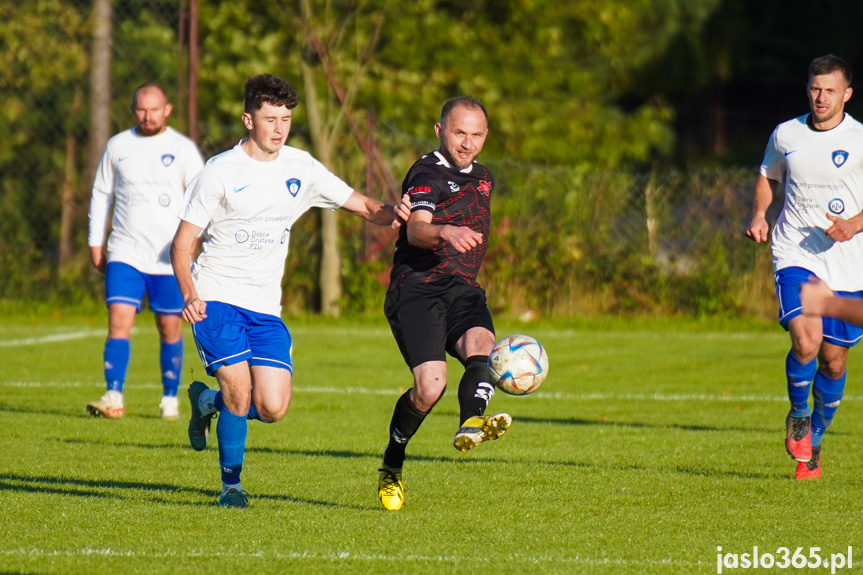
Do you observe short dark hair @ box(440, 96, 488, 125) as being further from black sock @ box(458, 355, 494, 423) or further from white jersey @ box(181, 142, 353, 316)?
black sock @ box(458, 355, 494, 423)

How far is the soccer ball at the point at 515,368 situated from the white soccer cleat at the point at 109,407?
430 cm

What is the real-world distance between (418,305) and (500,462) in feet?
5.84

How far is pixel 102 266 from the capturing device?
953cm

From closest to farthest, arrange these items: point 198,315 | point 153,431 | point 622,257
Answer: point 198,315
point 153,431
point 622,257

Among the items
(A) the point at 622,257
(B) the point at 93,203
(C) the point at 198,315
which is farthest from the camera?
(A) the point at 622,257

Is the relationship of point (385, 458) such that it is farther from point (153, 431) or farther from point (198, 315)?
point (153, 431)

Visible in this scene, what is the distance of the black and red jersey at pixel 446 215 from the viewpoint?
235 inches

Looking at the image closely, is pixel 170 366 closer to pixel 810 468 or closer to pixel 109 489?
pixel 109 489

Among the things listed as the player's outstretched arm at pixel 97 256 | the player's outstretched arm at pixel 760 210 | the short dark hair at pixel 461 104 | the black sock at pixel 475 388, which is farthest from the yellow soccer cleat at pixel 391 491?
the player's outstretched arm at pixel 97 256

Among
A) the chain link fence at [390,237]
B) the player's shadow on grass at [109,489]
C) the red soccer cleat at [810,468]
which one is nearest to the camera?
the player's shadow on grass at [109,489]

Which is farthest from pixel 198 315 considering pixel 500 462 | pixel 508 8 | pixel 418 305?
pixel 508 8

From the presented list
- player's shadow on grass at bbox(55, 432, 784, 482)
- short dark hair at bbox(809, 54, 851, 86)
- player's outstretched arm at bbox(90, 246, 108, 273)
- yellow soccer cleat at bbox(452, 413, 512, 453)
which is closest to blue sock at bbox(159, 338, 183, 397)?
player's outstretched arm at bbox(90, 246, 108, 273)

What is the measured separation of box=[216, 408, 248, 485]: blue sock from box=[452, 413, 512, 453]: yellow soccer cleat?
1258 mm

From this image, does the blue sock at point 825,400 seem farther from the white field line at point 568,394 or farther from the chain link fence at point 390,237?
the chain link fence at point 390,237
